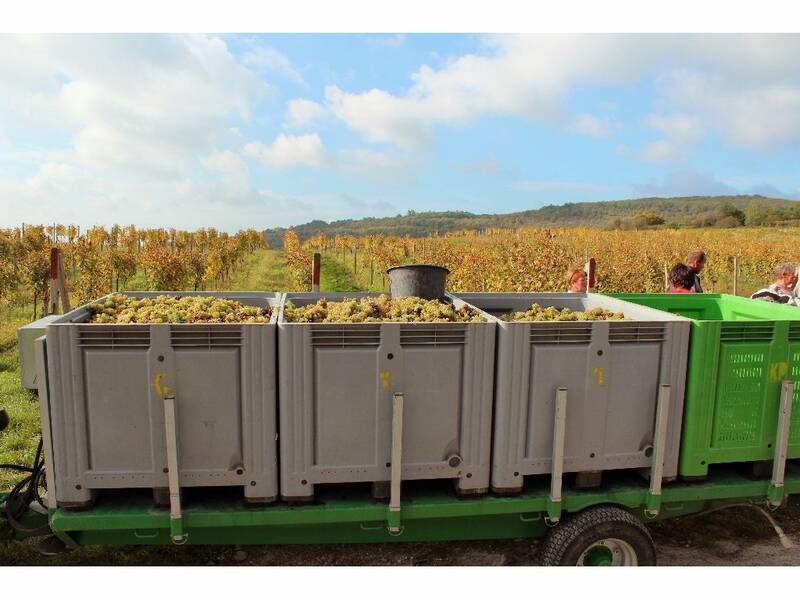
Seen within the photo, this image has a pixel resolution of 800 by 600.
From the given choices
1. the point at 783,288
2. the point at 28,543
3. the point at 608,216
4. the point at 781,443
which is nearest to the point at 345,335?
the point at 781,443

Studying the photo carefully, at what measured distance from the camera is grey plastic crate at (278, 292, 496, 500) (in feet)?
10.5

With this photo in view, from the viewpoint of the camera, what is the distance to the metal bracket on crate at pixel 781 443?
367 cm

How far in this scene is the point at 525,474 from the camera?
349 centimetres

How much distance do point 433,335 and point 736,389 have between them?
2.03m

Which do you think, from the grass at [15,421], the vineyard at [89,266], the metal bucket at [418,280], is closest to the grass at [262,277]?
the vineyard at [89,266]

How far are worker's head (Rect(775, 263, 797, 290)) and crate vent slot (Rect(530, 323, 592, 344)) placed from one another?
4494 millimetres

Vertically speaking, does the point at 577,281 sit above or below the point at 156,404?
above

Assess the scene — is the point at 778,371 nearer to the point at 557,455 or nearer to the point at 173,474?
the point at 557,455

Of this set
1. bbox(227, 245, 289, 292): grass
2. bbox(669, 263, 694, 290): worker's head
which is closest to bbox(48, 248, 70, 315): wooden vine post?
bbox(669, 263, 694, 290): worker's head

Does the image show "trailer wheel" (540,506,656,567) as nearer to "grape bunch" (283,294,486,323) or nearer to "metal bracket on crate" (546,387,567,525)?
"metal bracket on crate" (546,387,567,525)

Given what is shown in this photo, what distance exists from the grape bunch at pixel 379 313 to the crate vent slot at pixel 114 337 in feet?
2.70

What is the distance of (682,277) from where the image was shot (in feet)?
20.6

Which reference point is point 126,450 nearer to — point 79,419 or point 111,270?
point 79,419

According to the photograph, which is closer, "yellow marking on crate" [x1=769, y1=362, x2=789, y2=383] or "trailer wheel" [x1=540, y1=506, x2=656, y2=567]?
"trailer wheel" [x1=540, y1=506, x2=656, y2=567]
